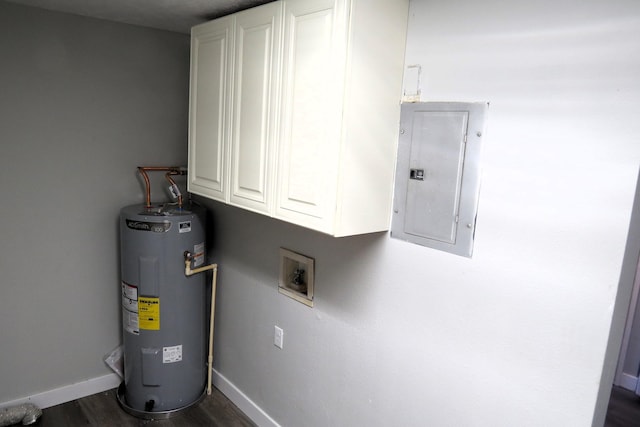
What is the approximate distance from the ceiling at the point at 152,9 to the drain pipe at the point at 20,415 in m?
2.10

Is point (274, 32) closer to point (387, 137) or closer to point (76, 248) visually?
point (387, 137)

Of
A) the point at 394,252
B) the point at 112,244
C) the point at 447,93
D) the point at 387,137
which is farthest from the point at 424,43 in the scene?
the point at 112,244

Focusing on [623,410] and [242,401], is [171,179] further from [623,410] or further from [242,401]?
[623,410]

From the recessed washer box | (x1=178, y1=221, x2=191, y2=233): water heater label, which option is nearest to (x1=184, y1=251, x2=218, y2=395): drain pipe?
(x1=178, y1=221, x2=191, y2=233): water heater label

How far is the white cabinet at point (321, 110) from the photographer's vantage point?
4.87ft

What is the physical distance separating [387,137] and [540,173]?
0.55 meters

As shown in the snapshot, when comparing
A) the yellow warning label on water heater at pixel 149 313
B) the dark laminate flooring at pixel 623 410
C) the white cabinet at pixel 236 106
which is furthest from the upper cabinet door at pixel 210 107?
the dark laminate flooring at pixel 623 410

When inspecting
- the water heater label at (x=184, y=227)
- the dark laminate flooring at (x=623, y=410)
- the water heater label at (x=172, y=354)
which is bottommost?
the dark laminate flooring at (x=623, y=410)

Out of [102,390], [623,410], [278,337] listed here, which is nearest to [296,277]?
[278,337]

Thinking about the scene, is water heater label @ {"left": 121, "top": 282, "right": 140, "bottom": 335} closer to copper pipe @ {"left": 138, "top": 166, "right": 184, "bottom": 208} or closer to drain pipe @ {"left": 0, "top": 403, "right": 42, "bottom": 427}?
copper pipe @ {"left": 138, "top": 166, "right": 184, "bottom": 208}

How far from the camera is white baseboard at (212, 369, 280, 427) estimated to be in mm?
2444

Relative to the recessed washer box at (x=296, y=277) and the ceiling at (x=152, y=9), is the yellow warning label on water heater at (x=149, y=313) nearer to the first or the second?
the recessed washer box at (x=296, y=277)

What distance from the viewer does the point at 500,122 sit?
1.36 m

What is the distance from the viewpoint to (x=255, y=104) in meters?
1.83
